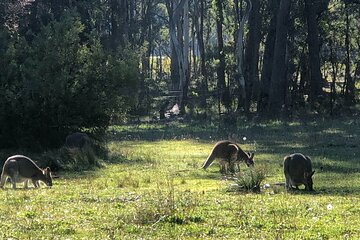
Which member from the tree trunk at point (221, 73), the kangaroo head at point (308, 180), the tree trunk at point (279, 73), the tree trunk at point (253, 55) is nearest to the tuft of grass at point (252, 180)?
the kangaroo head at point (308, 180)

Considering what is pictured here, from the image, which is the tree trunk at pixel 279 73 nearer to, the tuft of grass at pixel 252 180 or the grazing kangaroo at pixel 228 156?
the grazing kangaroo at pixel 228 156

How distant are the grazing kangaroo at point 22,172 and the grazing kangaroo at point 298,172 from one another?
225 inches

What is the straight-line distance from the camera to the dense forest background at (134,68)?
25.9 metres

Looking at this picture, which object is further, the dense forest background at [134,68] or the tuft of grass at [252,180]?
the dense forest background at [134,68]

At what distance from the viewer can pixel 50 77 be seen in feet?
83.2

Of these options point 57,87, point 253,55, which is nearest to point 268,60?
point 253,55


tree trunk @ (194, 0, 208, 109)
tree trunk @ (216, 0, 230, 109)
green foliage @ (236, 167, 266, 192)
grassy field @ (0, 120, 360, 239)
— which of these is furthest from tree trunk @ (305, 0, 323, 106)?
green foliage @ (236, 167, 266, 192)

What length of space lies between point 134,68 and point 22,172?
1083 cm

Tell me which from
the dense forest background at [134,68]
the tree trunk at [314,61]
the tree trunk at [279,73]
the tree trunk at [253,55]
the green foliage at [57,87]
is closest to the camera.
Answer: the green foliage at [57,87]

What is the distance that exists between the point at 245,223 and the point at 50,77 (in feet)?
53.1

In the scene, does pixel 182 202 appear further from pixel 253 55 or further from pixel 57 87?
pixel 253 55

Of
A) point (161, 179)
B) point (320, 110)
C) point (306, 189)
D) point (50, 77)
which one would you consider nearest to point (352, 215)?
point (306, 189)

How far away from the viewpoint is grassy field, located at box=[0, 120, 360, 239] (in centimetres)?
984

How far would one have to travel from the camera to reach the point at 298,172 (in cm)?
1538
